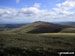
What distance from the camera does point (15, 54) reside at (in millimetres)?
15867

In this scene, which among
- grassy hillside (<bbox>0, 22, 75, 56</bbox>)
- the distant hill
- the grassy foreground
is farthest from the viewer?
the distant hill

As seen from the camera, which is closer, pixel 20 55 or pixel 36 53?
pixel 20 55

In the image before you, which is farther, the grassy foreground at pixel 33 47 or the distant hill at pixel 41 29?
the distant hill at pixel 41 29

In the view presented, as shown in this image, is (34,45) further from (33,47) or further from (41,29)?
(41,29)

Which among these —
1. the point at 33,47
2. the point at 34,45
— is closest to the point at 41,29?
the point at 34,45

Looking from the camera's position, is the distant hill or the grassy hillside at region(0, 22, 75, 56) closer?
the grassy hillside at region(0, 22, 75, 56)

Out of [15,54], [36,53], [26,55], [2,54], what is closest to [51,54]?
[36,53]

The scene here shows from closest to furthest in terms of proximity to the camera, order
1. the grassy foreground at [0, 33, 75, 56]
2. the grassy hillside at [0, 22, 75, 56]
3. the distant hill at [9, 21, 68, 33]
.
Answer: the grassy foreground at [0, 33, 75, 56] < the grassy hillside at [0, 22, 75, 56] < the distant hill at [9, 21, 68, 33]

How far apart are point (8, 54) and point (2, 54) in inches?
33.9

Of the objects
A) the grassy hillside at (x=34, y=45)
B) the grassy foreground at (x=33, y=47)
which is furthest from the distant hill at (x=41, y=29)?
the grassy foreground at (x=33, y=47)

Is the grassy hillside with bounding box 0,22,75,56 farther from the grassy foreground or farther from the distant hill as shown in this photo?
the distant hill

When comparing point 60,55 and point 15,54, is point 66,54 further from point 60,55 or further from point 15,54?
point 15,54

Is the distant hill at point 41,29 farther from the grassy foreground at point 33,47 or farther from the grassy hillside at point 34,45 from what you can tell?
the grassy foreground at point 33,47

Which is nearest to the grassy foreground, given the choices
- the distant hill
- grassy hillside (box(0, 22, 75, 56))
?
grassy hillside (box(0, 22, 75, 56))
